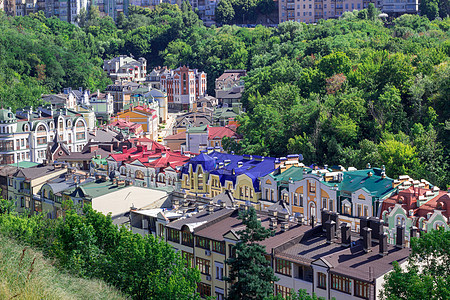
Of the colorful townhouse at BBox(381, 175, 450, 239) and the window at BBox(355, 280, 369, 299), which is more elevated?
the colorful townhouse at BBox(381, 175, 450, 239)

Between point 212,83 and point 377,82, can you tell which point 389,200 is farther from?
point 212,83

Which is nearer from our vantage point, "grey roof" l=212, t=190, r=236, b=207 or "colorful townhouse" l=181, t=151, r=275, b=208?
"grey roof" l=212, t=190, r=236, b=207

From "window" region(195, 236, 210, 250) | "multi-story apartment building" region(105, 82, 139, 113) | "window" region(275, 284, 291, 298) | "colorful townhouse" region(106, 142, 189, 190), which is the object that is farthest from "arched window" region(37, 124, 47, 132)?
"window" region(275, 284, 291, 298)

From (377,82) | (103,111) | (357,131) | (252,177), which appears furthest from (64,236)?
(103,111)

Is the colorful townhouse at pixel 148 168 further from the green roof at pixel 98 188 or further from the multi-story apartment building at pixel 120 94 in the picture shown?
the multi-story apartment building at pixel 120 94

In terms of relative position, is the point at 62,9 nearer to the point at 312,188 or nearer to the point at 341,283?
the point at 312,188

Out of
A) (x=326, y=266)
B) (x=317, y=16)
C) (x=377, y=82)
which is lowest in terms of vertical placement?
(x=326, y=266)

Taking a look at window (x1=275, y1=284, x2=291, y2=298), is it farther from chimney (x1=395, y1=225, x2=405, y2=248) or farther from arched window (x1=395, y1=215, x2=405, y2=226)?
arched window (x1=395, y1=215, x2=405, y2=226)
